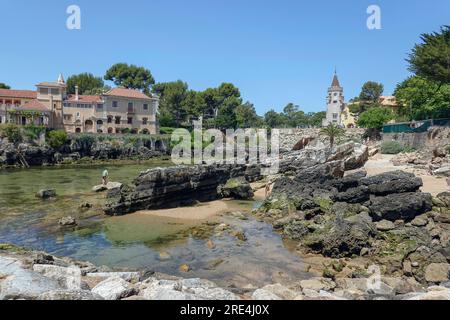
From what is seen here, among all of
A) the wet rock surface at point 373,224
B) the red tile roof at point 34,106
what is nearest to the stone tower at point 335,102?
the red tile roof at point 34,106

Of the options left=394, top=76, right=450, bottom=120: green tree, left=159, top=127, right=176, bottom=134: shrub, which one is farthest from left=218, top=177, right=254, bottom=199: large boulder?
left=159, top=127, right=176, bottom=134: shrub

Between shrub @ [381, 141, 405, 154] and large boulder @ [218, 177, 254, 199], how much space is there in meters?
29.5

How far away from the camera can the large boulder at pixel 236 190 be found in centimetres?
3184

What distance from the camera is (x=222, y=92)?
98188mm

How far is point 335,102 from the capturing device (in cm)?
10262

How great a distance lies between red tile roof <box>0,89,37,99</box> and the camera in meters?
73.7

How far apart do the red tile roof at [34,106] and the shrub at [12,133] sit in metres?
9.61

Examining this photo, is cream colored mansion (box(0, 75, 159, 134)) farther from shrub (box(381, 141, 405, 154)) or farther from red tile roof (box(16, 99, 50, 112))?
shrub (box(381, 141, 405, 154))

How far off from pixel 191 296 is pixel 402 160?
4138 centimetres

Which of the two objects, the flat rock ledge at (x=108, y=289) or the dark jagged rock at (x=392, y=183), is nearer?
the flat rock ledge at (x=108, y=289)

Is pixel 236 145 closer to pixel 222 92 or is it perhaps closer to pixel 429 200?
pixel 222 92

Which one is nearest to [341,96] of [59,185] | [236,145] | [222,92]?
[222,92]

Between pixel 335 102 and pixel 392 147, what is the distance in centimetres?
5275

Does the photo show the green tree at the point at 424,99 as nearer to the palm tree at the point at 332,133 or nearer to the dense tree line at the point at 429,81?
the dense tree line at the point at 429,81
